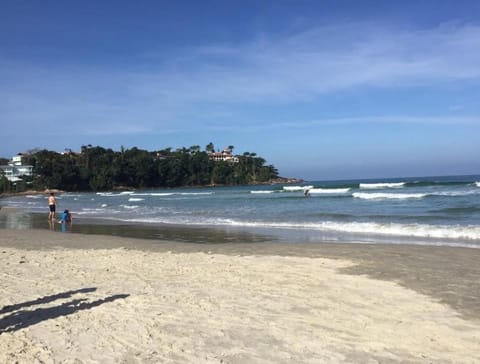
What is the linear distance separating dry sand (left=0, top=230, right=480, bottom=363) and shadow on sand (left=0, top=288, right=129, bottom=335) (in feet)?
0.04

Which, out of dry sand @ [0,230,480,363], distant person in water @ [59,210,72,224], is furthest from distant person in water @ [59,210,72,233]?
dry sand @ [0,230,480,363]

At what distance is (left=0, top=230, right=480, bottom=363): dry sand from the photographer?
4.43 metres

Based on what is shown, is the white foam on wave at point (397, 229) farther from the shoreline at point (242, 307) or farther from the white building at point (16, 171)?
the white building at point (16, 171)

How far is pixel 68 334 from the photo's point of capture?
16.0 ft

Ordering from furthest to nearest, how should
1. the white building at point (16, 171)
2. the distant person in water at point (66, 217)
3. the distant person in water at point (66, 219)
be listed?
the white building at point (16, 171), the distant person in water at point (66, 217), the distant person in water at point (66, 219)

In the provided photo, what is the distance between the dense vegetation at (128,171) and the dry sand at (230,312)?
341 ft

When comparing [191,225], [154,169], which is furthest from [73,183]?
[191,225]

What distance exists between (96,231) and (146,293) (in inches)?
496

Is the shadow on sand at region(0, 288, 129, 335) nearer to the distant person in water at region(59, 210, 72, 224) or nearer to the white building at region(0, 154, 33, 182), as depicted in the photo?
the distant person in water at region(59, 210, 72, 224)

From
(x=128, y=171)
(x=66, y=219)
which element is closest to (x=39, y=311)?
(x=66, y=219)

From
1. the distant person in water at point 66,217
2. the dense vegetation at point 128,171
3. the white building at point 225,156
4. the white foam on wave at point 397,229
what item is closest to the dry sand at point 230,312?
the white foam on wave at point 397,229

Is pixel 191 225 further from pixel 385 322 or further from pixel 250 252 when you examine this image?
pixel 385 322

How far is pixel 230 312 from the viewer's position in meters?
5.72

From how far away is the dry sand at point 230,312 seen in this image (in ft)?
14.5
